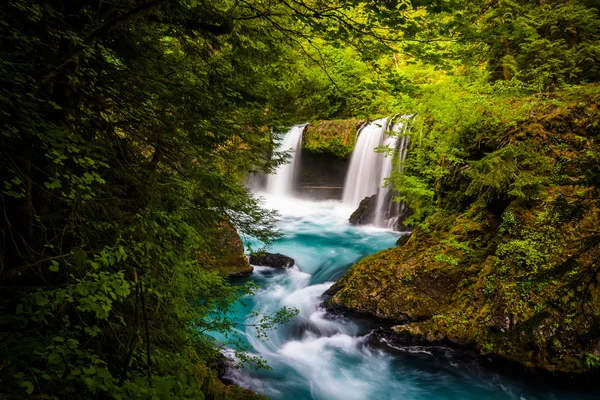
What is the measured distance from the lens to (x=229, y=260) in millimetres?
9414

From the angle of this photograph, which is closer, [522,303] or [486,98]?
[522,303]

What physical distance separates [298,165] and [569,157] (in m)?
14.0

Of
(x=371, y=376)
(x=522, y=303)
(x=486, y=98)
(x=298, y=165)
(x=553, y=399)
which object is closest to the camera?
(x=553, y=399)

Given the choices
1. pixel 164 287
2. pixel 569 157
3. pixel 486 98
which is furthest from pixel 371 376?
pixel 486 98

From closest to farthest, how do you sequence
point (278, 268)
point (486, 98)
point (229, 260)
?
point (486, 98) < point (229, 260) < point (278, 268)

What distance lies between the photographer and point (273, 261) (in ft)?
34.3

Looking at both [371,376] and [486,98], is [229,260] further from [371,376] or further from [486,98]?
[486,98]

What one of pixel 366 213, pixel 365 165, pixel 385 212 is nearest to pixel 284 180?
pixel 365 165

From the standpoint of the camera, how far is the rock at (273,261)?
10.3 metres

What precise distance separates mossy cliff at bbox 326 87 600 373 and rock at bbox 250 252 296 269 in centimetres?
265

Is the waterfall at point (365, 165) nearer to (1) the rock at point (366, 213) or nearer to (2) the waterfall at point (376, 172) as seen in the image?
(2) the waterfall at point (376, 172)

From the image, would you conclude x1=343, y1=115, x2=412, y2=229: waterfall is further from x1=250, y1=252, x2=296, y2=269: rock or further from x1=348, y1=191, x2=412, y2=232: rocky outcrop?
x1=250, y1=252, x2=296, y2=269: rock

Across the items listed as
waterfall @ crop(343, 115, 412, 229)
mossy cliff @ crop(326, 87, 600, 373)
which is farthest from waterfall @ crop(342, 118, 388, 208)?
mossy cliff @ crop(326, 87, 600, 373)

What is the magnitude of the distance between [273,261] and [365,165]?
8086 millimetres
